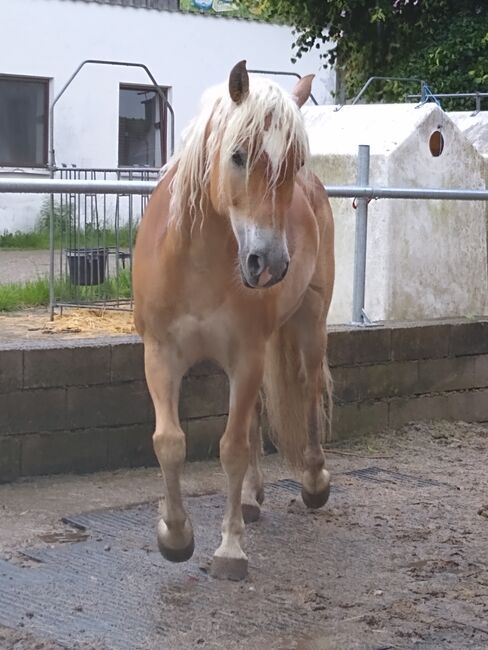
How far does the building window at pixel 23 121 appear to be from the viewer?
16.3 m

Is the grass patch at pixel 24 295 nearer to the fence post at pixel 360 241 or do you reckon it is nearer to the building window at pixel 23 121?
the fence post at pixel 360 241

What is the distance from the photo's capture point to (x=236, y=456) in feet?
13.9

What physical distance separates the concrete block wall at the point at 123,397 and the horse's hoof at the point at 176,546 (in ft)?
4.78

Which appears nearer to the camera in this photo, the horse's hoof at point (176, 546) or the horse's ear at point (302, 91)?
the horse's hoof at point (176, 546)

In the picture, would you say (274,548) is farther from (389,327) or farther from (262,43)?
(262,43)

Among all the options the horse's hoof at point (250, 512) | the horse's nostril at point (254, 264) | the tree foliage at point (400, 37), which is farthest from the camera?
the tree foliage at point (400, 37)

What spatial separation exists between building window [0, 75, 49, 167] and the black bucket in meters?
8.15

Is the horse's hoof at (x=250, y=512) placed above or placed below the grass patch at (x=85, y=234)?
below

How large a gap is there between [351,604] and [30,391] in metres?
2.13

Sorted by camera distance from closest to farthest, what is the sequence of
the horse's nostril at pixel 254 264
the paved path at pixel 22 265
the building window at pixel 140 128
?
the horse's nostril at pixel 254 264 < the paved path at pixel 22 265 < the building window at pixel 140 128

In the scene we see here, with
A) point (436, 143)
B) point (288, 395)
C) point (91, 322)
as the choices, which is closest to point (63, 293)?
point (91, 322)

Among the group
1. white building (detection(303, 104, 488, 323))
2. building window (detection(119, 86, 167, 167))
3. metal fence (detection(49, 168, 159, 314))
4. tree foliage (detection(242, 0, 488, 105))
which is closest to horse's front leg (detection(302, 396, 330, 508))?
white building (detection(303, 104, 488, 323))

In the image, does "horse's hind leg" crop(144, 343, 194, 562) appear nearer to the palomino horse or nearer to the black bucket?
the palomino horse

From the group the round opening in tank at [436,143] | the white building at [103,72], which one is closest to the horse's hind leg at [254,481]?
the round opening in tank at [436,143]
